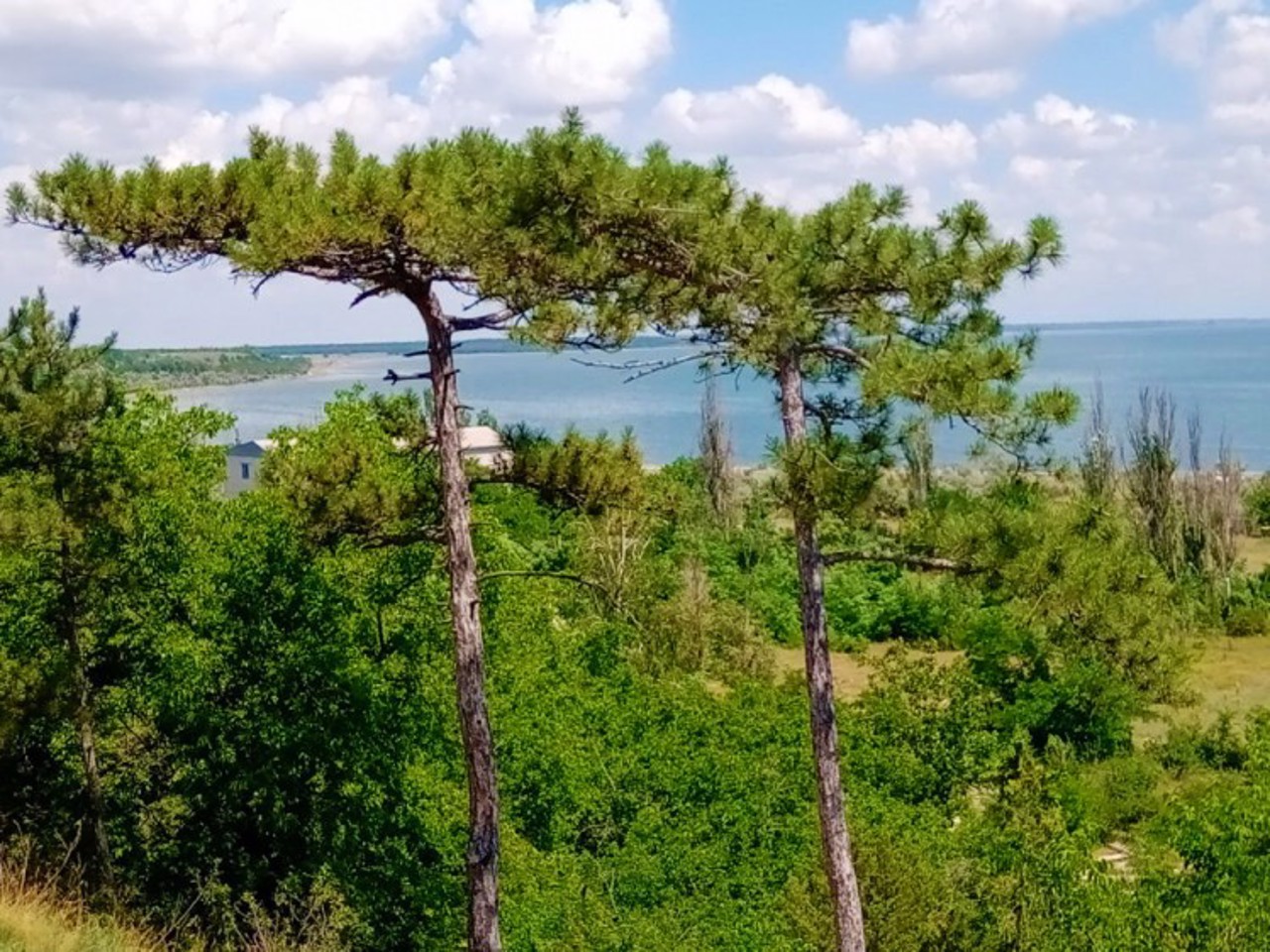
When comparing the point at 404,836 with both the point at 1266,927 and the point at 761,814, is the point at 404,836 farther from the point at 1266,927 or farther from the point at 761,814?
the point at 1266,927

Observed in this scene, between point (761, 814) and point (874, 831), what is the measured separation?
189 centimetres

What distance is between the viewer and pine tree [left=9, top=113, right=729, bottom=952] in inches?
341

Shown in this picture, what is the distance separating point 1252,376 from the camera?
142m

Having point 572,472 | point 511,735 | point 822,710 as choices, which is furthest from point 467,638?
point 511,735

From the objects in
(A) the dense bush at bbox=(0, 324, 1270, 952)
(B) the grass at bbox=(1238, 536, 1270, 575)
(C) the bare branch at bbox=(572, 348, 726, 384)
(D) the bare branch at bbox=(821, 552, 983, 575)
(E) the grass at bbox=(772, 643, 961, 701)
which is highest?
(C) the bare branch at bbox=(572, 348, 726, 384)

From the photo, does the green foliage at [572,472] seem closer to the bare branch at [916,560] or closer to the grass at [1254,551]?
the bare branch at [916,560]

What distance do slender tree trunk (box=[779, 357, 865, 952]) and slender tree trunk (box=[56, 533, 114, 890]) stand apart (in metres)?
7.04

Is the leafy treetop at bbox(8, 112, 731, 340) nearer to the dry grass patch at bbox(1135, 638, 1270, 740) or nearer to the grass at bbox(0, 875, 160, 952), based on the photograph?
the grass at bbox(0, 875, 160, 952)

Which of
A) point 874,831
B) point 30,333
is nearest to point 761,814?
point 874,831

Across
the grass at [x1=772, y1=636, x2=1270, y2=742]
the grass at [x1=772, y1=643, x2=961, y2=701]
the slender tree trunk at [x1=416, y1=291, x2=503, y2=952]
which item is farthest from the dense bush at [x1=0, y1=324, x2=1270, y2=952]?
the grass at [x1=772, y1=643, x2=961, y2=701]

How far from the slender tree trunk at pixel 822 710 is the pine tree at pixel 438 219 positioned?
1.11m

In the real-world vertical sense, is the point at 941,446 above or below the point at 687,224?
below

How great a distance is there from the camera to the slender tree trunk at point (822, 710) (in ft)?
30.5

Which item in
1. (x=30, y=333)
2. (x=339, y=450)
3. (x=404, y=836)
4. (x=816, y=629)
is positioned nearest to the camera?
(x=816, y=629)
